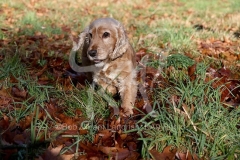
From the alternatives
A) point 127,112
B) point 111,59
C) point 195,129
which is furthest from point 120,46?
point 195,129

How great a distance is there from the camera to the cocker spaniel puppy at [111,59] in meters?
3.28

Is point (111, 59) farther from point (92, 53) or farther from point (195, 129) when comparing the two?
point (195, 129)

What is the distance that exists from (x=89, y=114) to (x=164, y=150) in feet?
2.65

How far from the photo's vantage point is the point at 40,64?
4410 millimetres

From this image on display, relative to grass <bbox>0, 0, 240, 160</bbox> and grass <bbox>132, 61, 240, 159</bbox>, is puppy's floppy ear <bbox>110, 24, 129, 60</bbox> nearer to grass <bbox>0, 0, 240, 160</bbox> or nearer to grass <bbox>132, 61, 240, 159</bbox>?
grass <bbox>0, 0, 240, 160</bbox>

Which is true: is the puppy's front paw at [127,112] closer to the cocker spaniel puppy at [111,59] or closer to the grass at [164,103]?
the cocker spaniel puppy at [111,59]

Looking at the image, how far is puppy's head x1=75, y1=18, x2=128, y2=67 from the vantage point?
3.24 meters

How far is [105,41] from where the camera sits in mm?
3342

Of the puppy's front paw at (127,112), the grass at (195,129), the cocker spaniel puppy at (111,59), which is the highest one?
the cocker spaniel puppy at (111,59)

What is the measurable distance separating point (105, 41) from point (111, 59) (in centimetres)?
20

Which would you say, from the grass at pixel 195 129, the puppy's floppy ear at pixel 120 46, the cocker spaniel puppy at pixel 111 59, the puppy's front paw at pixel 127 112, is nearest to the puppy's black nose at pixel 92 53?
the cocker spaniel puppy at pixel 111 59

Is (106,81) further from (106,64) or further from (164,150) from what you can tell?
(164,150)

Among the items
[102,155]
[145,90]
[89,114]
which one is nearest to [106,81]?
[145,90]

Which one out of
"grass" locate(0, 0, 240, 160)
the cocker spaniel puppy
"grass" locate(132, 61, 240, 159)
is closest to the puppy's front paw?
the cocker spaniel puppy
